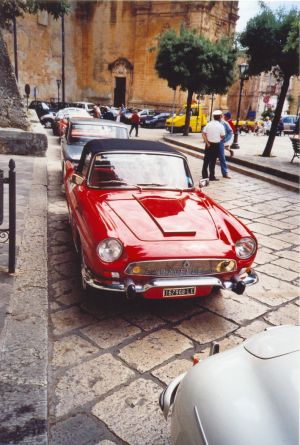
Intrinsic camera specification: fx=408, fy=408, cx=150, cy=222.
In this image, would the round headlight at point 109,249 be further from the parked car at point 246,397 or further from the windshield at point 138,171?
the parked car at point 246,397

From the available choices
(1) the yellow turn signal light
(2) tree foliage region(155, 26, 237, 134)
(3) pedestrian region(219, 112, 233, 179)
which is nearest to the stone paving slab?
(1) the yellow turn signal light

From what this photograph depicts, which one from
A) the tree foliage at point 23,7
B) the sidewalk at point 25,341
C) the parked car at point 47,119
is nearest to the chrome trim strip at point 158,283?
the sidewalk at point 25,341

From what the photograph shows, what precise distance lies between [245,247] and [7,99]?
10.1 meters

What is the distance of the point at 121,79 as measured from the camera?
39406 millimetres

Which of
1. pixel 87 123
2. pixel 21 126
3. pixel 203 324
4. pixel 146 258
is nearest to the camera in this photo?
pixel 146 258

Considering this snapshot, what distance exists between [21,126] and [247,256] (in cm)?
964

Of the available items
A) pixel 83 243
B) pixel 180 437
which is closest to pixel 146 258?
pixel 83 243

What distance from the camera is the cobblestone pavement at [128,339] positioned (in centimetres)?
241

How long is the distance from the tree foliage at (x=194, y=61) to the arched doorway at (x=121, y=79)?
1769cm

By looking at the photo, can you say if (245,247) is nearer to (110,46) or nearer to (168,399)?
(168,399)

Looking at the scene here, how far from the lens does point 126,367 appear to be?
114 inches

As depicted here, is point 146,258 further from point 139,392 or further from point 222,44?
point 222,44

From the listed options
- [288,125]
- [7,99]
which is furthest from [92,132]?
[288,125]

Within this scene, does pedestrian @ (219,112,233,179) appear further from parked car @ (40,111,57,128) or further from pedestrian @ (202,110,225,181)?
parked car @ (40,111,57,128)
